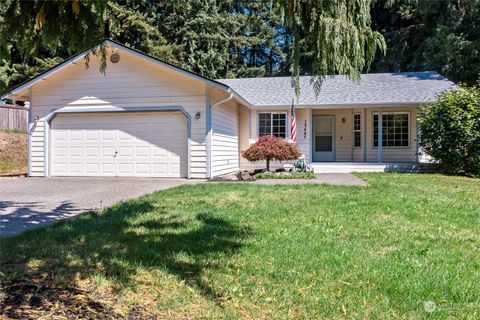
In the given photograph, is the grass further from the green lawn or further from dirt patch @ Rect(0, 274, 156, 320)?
dirt patch @ Rect(0, 274, 156, 320)

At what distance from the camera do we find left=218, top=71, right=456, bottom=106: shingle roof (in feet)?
52.3

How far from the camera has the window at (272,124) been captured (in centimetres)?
1678

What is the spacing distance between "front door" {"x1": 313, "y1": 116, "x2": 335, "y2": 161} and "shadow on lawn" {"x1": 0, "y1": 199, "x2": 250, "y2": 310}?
12327 mm

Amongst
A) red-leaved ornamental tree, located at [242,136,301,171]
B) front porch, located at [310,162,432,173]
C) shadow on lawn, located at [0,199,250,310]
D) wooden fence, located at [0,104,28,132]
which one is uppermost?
wooden fence, located at [0,104,28,132]

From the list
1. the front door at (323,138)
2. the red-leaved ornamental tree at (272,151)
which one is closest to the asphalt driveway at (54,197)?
the red-leaved ornamental tree at (272,151)

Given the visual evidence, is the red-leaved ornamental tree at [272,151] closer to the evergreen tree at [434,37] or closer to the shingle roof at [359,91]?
the shingle roof at [359,91]

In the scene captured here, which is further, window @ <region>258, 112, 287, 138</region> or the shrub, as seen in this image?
window @ <region>258, 112, 287, 138</region>

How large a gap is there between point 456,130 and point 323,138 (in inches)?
225

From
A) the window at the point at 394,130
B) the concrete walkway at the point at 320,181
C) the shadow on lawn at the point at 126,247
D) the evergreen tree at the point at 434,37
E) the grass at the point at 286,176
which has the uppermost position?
the evergreen tree at the point at 434,37

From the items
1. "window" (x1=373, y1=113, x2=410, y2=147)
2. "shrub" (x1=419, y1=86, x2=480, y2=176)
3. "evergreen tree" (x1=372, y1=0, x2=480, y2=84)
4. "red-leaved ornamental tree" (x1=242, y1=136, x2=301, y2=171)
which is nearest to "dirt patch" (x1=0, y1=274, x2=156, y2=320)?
"red-leaved ornamental tree" (x1=242, y1=136, x2=301, y2=171)

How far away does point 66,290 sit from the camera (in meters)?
3.34

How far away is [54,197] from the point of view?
8969 millimetres

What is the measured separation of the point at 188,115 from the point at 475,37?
58.2 feet

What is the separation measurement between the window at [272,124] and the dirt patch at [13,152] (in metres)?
9.97
